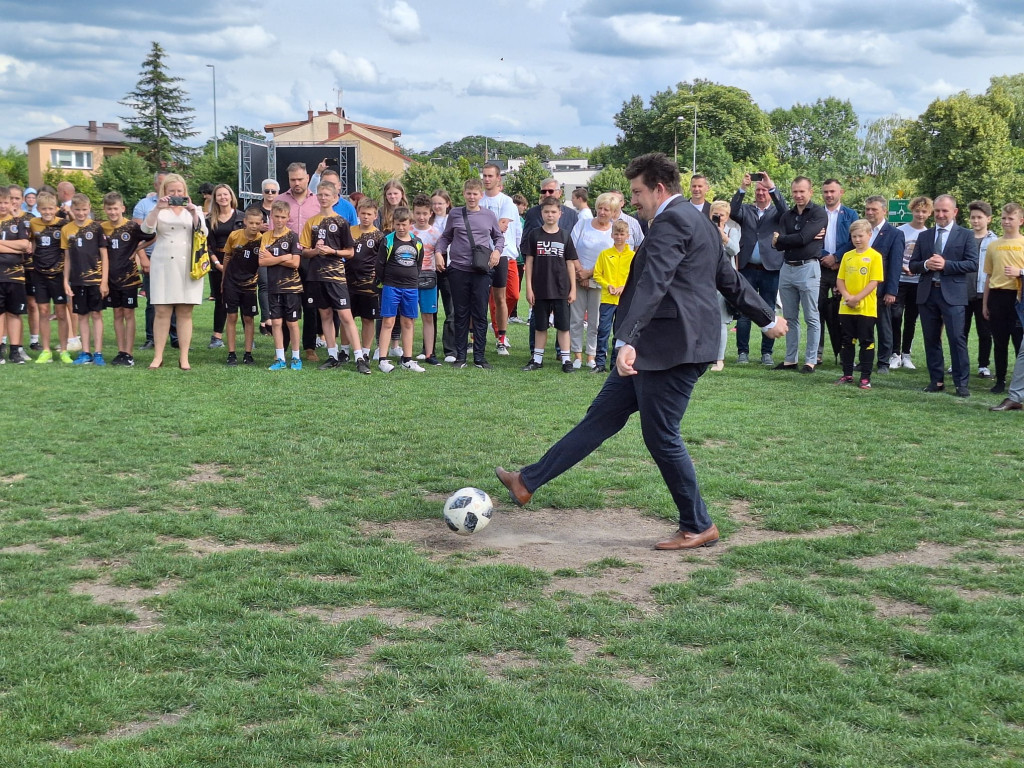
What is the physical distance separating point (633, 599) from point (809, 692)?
47.6 inches

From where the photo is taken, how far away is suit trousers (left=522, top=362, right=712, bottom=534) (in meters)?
5.54

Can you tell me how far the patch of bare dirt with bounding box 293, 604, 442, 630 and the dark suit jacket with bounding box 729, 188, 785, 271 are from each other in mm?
9596

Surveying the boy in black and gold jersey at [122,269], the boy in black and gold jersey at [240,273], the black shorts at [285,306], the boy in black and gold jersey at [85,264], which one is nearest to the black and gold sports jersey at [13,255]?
the boy in black and gold jersey at [85,264]

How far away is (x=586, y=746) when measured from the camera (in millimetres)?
3396

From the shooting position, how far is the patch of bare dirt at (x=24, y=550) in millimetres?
5324

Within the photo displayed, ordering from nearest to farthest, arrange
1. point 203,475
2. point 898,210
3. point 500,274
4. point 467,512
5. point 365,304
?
1. point 467,512
2. point 203,475
3. point 365,304
4. point 500,274
5. point 898,210

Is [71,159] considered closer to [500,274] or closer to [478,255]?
[500,274]

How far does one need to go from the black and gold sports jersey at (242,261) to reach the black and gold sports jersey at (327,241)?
0.67 m

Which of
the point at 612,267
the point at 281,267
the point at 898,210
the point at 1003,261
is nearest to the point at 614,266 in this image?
the point at 612,267

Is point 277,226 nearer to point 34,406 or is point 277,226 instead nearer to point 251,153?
point 34,406

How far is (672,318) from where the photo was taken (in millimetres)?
5449

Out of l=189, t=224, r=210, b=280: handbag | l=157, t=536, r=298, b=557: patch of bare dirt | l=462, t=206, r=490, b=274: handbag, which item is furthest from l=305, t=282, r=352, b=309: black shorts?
l=157, t=536, r=298, b=557: patch of bare dirt

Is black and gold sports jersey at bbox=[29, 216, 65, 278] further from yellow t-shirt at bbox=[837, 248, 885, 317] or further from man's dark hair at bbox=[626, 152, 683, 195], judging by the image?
yellow t-shirt at bbox=[837, 248, 885, 317]

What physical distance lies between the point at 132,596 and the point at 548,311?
843 cm
